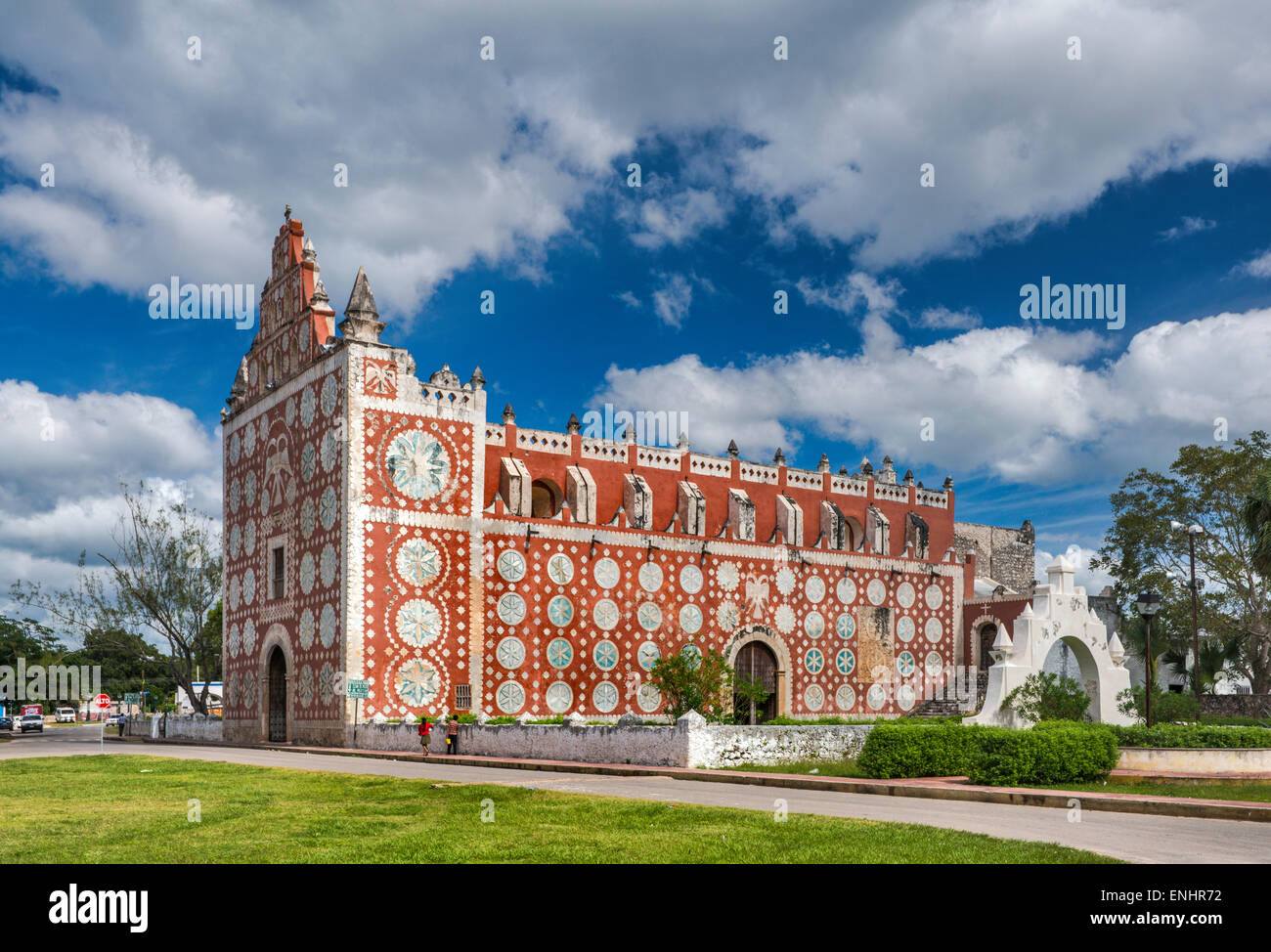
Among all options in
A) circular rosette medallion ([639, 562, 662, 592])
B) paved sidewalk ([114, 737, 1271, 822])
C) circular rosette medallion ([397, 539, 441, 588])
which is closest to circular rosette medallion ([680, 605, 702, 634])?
circular rosette medallion ([639, 562, 662, 592])

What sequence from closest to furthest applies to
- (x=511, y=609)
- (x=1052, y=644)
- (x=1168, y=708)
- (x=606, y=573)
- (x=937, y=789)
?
(x=937, y=789), (x=1052, y=644), (x=1168, y=708), (x=511, y=609), (x=606, y=573)

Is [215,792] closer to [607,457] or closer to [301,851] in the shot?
[301,851]

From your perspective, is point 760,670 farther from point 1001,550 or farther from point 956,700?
point 1001,550

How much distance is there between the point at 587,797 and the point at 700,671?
13908 mm

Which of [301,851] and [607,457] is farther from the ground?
[607,457]

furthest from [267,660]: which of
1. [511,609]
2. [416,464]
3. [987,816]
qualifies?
[987,816]

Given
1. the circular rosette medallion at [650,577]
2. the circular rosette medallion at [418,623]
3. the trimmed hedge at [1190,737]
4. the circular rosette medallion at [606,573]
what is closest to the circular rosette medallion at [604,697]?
the circular rosette medallion at [606,573]

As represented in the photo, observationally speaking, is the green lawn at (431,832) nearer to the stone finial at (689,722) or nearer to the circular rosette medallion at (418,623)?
the stone finial at (689,722)

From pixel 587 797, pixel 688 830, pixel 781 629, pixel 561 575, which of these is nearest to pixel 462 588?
pixel 561 575

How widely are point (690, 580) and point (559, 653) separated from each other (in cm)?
576

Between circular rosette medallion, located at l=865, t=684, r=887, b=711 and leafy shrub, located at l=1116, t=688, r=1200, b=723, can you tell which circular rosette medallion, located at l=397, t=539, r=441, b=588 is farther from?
leafy shrub, located at l=1116, t=688, r=1200, b=723

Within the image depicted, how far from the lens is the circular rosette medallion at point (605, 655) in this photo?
3453cm

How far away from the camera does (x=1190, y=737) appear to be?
64.5 feet

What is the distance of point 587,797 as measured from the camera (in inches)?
551
